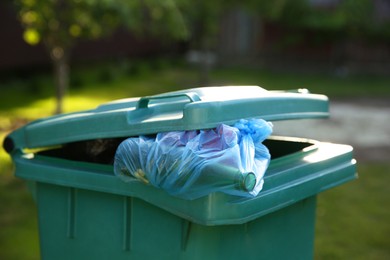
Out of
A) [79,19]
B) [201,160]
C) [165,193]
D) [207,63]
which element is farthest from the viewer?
[207,63]

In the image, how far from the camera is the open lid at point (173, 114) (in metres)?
2.16

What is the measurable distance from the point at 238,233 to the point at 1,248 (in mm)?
2521

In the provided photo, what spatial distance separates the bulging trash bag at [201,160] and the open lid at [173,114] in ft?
0.17

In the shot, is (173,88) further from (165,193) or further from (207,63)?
(165,193)

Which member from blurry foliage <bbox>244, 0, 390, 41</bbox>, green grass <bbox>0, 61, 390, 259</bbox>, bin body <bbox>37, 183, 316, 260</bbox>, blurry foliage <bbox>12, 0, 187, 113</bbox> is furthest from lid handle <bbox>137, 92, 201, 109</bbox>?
blurry foliage <bbox>244, 0, 390, 41</bbox>

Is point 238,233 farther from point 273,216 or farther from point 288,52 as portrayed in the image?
point 288,52

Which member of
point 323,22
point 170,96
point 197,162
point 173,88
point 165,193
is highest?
point 170,96

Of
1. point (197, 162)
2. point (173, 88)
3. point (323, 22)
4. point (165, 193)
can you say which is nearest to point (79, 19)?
point (165, 193)

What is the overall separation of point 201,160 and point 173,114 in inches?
13.8

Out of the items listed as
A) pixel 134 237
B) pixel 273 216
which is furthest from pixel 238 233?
pixel 134 237

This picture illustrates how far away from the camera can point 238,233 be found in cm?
234

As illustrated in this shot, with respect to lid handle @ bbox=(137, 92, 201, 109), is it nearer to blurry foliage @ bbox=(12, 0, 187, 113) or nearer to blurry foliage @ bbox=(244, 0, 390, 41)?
blurry foliage @ bbox=(12, 0, 187, 113)

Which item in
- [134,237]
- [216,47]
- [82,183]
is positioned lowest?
[216,47]

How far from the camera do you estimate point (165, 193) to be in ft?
7.25
